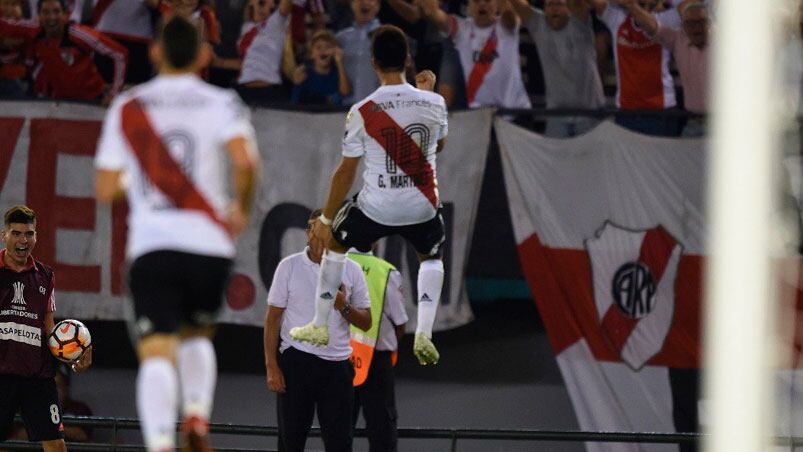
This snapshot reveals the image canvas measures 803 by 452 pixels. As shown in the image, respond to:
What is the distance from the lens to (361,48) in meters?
13.2

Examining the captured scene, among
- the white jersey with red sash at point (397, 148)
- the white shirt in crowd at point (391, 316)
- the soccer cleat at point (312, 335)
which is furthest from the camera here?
the white shirt in crowd at point (391, 316)

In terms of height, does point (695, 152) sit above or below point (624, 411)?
above

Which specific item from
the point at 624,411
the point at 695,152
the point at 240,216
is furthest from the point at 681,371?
the point at 240,216

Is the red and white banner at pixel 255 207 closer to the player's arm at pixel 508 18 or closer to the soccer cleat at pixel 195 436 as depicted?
the player's arm at pixel 508 18

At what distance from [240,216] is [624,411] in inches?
307

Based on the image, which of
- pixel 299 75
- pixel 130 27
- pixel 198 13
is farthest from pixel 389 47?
pixel 130 27

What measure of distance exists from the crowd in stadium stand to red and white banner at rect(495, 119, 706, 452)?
334 mm

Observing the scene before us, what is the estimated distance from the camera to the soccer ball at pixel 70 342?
10.3m

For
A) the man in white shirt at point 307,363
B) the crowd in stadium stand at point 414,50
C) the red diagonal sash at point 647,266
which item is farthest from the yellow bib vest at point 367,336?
the red diagonal sash at point 647,266

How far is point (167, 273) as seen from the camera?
259 inches

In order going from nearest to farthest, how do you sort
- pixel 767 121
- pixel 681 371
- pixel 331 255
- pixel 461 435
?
pixel 767 121 < pixel 331 255 < pixel 461 435 < pixel 681 371

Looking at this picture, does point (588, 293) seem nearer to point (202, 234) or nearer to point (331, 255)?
point (331, 255)

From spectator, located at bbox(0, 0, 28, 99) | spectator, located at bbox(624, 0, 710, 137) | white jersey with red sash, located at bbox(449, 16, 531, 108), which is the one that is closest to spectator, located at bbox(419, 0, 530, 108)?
white jersey with red sash, located at bbox(449, 16, 531, 108)

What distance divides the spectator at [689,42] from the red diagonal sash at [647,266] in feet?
3.78
